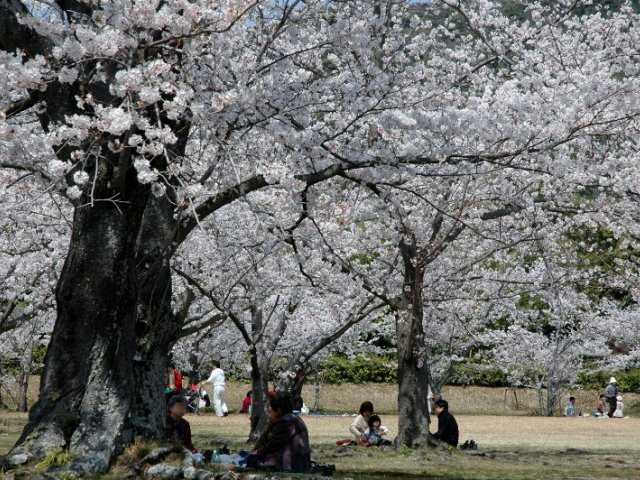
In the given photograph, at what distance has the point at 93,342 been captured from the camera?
775 cm

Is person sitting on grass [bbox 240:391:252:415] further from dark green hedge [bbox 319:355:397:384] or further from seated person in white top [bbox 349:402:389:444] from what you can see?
seated person in white top [bbox 349:402:389:444]

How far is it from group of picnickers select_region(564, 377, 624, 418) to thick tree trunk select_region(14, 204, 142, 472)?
83.6ft

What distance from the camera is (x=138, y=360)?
28.0 feet

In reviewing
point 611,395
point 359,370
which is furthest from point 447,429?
point 359,370

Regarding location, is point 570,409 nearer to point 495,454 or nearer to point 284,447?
point 495,454

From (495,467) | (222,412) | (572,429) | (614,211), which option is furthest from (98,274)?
(222,412)

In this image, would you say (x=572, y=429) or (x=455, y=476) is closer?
(x=455, y=476)

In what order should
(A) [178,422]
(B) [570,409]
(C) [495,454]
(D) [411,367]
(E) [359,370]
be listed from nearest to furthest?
(A) [178,422] < (C) [495,454] < (D) [411,367] < (B) [570,409] < (E) [359,370]

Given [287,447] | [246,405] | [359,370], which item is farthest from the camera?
[359,370]

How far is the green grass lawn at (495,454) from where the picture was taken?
11.2 meters

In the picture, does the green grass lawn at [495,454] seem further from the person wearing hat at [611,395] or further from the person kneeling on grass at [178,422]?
the person wearing hat at [611,395]

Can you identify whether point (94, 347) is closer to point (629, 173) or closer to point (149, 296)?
point (149, 296)

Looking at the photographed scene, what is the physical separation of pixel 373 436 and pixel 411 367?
4.13ft

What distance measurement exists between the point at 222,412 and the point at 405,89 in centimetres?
2024
